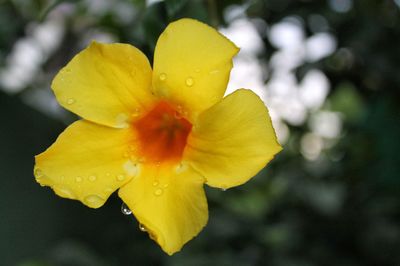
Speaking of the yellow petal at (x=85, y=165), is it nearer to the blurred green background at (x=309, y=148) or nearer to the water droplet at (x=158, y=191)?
the water droplet at (x=158, y=191)

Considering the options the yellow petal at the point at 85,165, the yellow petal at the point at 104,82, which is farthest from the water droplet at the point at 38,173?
the yellow petal at the point at 104,82

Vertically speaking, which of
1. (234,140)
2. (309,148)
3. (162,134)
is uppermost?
(234,140)

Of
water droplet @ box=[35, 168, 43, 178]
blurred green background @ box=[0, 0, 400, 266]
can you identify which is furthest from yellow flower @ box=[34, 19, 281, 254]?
blurred green background @ box=[0, 0, 400, 266]

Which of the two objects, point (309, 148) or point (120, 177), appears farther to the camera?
point (309, 148)

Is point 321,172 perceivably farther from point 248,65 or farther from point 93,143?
point 93,143

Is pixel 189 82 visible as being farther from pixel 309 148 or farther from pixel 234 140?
pixel 309 148

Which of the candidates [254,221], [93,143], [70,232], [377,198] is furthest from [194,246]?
[70,232]

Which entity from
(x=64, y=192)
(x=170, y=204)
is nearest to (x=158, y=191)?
(x=170, y=204)

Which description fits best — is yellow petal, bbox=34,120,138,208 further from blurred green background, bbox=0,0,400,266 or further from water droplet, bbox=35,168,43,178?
blurred green background, bbox=0,0,400,266
